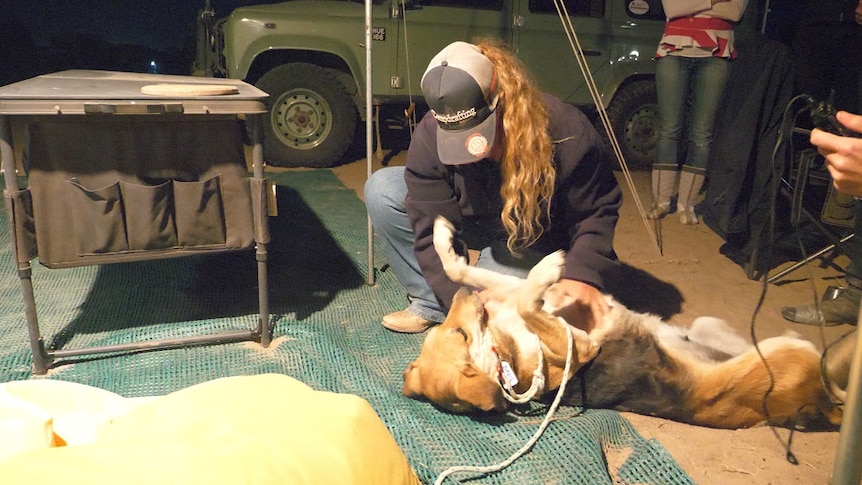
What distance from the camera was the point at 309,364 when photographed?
2.07 metres

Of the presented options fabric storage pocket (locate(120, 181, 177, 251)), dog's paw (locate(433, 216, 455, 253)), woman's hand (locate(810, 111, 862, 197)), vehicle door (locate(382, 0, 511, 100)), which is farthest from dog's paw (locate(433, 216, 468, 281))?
vehicle door (locate(382, 0, 511, 100))

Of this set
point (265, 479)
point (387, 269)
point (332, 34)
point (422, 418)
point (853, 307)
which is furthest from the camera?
point (332, 34)

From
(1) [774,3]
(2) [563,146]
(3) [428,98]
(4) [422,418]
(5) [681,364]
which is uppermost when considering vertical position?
(1) [774,3]

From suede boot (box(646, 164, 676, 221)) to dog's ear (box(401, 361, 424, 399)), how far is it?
262 centimetres

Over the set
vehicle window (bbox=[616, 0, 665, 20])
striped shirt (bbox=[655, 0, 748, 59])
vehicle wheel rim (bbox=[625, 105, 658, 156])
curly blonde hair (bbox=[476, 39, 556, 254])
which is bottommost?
vehicle wheel rim (bbox=[625, 105, 658, 156])

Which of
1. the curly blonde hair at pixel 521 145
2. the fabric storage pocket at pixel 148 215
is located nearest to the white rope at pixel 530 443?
the curly blonde hair at pixel 521 145

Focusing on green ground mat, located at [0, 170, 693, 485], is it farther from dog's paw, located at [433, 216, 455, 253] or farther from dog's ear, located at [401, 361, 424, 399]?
dog's paw, located at [433, 216, 455, 253]

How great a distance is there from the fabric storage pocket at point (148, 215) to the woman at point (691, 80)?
3002mm

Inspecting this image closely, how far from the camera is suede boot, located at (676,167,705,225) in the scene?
388 cm

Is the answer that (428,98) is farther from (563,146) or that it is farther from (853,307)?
(853,307)

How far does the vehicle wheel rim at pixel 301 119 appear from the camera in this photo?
17.4 feet

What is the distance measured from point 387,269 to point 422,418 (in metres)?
1.24

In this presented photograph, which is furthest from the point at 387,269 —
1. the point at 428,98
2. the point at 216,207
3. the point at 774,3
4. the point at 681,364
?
the point at 774,3

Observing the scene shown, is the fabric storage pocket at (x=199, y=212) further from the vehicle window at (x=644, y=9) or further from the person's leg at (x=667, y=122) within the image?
the vehicle window at (x=644, y=9)
